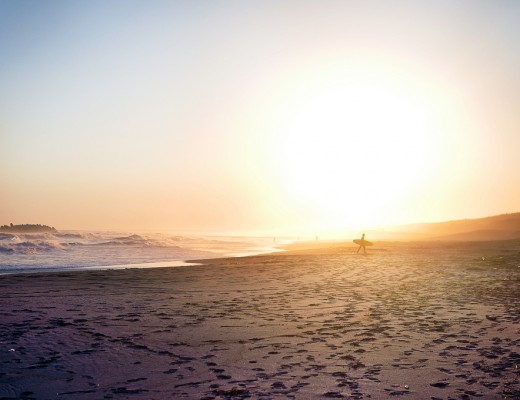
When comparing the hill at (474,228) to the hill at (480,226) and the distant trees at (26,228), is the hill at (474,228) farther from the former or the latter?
the distant trees at (26,228)

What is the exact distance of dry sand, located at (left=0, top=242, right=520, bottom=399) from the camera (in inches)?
269

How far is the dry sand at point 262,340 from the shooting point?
22.4 feet

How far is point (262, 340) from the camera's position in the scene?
31.7ft

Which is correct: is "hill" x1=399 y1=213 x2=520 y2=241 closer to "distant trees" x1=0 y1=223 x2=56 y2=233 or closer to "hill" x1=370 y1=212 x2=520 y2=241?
"hill" x1=370 y1=212 x2=520 y2=241

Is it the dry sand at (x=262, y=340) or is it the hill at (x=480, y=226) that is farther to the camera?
the hill at (x=480, y=226)

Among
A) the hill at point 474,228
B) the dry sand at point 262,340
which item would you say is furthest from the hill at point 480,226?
the dry sand at point 262,340

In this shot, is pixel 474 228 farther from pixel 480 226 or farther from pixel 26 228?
pixel 26 228

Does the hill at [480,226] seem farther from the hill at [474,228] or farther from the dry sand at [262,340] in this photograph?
the dry sand at [262,340]

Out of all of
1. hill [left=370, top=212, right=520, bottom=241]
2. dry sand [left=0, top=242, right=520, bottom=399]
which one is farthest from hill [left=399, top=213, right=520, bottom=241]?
dry sand [left=0, top=242, right=520, bottom=399]

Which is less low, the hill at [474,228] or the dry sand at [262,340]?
the hill at [474,228]

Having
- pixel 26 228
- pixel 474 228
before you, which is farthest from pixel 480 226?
pixel 26 228

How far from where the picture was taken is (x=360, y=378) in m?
7.11

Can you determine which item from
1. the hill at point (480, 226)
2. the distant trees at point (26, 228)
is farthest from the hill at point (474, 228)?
the distant trees at point (26, 228)

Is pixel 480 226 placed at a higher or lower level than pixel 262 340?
higher
